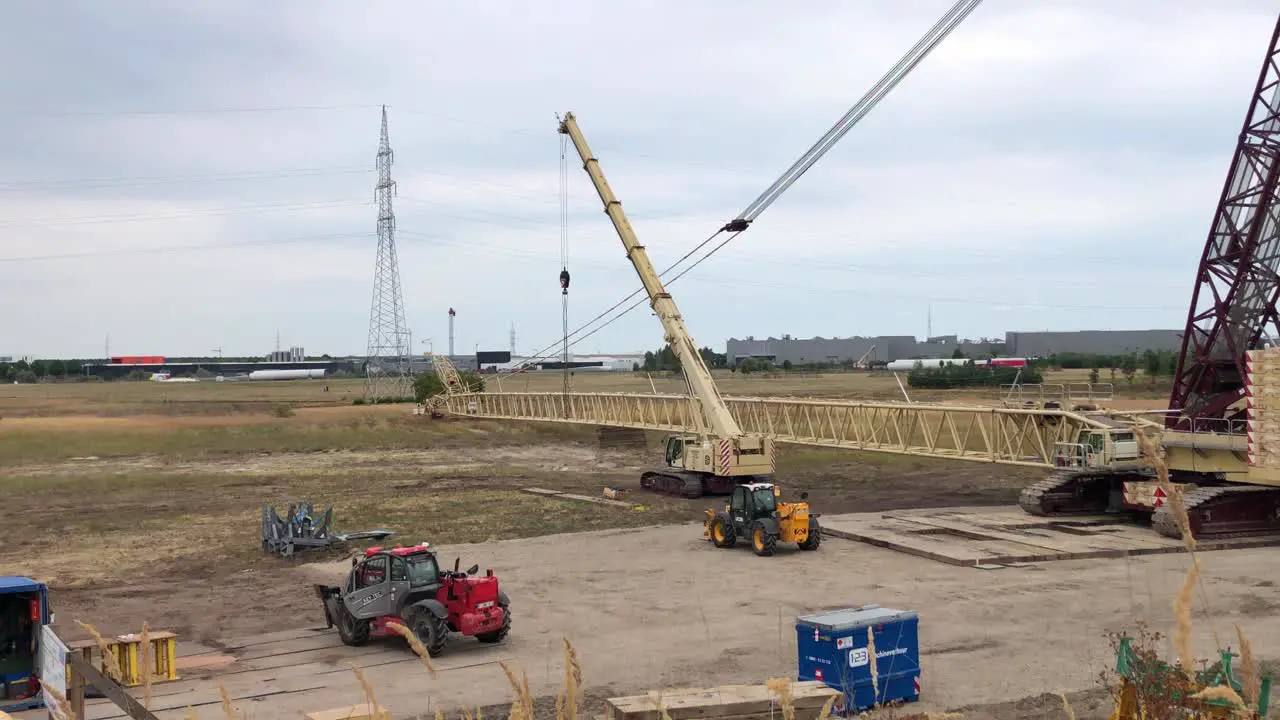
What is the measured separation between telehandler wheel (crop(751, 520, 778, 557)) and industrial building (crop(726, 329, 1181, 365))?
138m

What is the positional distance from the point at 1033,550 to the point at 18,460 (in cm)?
4472

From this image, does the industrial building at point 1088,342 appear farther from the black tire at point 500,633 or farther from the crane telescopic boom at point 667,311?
the black tire at point 500,633

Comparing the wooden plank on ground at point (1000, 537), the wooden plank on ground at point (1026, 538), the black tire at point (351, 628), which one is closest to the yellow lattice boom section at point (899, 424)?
the wooden plank on ground at point (1000, 537)

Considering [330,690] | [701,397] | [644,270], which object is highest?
[644,270]

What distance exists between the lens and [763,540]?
2689 centimetres

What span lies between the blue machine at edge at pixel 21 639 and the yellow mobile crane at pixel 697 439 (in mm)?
25618

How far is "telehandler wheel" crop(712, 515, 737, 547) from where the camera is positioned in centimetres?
2819

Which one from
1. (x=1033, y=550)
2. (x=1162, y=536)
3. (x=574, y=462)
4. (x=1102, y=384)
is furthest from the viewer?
(x=1102, y=384)

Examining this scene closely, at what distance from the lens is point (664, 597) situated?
22344mm

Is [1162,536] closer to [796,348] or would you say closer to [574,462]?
[574,462]

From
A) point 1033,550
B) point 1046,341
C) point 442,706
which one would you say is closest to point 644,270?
point 1033,550

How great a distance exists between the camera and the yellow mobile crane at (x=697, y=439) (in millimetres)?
38719

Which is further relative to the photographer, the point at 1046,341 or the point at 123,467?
the point at 1046,341

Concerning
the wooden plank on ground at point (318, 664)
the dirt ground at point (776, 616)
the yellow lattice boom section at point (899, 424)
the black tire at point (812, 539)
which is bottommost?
the wooden plank on ground at point (318, 664)
